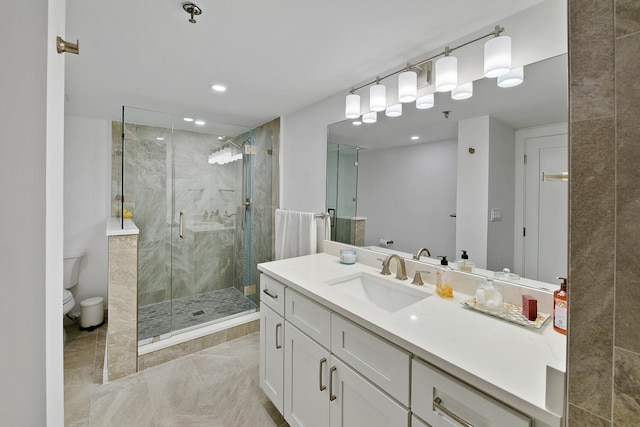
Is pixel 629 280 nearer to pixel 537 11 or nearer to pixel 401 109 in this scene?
pixel 537 11

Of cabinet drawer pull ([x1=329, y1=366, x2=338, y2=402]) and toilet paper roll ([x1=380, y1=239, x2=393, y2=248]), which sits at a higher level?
toilet paper roll ([x1=380, y1=239, x2=393, y2=248])

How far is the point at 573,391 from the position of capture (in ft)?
1.78

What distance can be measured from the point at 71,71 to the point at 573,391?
2952 millimetres

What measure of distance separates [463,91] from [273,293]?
160 cm

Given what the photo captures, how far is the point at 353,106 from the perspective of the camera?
6.42 feet

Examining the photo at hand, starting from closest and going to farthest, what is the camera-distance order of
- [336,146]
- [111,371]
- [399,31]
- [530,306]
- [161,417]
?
[530,306], [399,31], [161,417], [111,371], [336,146]

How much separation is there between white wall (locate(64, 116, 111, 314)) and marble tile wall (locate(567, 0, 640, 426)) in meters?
3.93

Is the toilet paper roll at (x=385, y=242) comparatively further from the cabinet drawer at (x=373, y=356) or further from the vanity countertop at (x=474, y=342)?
the cabinet drawer at (x=373, y=356)

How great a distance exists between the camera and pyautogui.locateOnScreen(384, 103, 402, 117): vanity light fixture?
1.75 meters

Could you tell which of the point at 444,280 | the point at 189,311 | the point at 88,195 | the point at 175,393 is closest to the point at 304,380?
the point at 444,280

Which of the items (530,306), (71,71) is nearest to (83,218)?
(71,71)

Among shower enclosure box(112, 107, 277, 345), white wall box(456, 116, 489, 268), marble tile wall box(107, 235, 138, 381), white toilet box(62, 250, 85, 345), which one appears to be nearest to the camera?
white wall box(456, 116, 489, 268)

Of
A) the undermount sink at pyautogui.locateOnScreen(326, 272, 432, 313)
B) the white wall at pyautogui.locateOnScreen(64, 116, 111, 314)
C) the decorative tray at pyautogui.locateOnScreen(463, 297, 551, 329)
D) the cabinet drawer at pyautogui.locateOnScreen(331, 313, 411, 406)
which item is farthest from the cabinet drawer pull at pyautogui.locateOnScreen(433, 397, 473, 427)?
the white wall at pyautogui.locateOnScreen(64, 116, 111, 314)

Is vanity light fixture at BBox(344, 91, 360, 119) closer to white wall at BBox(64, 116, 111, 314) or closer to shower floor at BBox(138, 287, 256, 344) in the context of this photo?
shower floor at BBox(138, 287, 256, 344)
